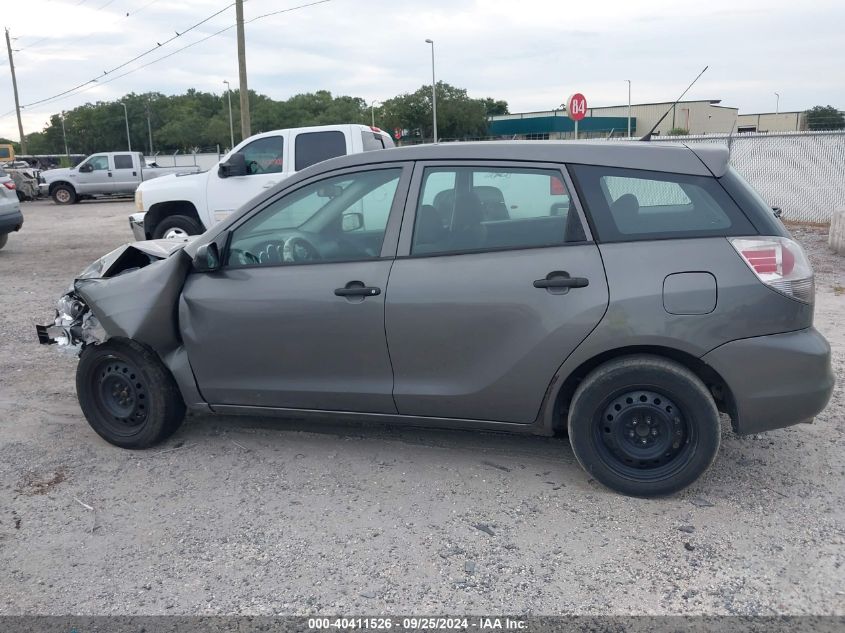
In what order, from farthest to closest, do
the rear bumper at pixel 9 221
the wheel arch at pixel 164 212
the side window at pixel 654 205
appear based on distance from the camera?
1. the rear bumper at pixel 9 221
2. the wheel arch at pixel 164 212
3. the side window at pixel 654 205

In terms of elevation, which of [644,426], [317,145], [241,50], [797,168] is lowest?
[644,426]

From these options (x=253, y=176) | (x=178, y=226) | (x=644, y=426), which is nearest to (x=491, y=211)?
(x=644, y=426)

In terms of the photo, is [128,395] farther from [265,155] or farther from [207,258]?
[265,155]

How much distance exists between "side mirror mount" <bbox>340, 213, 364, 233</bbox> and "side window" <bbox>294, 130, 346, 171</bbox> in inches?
268

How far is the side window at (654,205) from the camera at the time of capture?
12.0ft

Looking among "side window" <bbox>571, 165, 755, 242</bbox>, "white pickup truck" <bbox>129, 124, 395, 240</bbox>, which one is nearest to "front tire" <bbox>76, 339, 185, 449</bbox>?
"side window" <bbox>571, 165, 755, 242</bbox>

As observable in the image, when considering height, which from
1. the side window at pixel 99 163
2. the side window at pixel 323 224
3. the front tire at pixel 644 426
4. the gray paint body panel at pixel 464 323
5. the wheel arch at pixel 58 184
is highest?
the side window at pixel 99 163

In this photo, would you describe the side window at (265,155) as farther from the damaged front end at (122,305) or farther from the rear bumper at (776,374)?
the rear bumper at (776,374)

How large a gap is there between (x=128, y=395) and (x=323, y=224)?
1601 mm

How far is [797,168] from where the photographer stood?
1541cm

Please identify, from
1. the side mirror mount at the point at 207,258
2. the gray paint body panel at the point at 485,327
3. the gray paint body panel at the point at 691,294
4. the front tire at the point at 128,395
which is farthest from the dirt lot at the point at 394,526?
the side mirror mount at the point at 207,258

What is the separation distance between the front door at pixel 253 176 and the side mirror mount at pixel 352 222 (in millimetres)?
6784

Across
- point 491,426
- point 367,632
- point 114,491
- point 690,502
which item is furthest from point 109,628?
point 690,502

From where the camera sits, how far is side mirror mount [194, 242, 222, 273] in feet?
13.8
